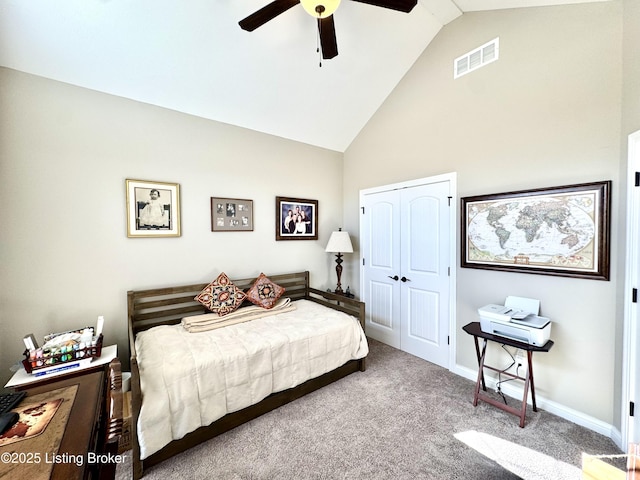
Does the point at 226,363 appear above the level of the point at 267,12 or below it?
below

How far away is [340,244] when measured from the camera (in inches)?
149

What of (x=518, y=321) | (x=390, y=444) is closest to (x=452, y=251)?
(x=518, y=321)

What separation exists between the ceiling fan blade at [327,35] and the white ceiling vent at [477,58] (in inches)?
60.8

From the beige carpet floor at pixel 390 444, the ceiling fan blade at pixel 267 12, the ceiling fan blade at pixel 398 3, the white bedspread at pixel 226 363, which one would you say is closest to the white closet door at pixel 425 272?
the beige carpet floor at pixel 390 444

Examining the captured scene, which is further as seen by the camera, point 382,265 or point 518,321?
point 382,265

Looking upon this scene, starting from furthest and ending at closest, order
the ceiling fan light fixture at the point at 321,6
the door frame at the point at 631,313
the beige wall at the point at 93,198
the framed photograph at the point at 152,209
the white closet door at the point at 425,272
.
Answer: the white closet door at the point at 425,272 → the framed photograph at the point at 152,209 → the beige wall at the point at 93,198 → the door frame at the point at 631,313 → the ceiling fan light fixture at the point at 321,6

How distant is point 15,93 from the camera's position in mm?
2170

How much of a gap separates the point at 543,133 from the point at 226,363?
3.26m

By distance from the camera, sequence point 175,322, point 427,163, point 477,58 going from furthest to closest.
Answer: point 427,163 → point 175,322 → point 477,58

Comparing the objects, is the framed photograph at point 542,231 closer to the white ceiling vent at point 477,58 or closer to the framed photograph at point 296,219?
the white ceiling vent at point 477,58

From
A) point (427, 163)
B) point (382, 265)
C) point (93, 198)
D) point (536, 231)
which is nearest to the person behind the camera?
point (536, 231)

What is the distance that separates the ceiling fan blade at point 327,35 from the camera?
1825 millimetres

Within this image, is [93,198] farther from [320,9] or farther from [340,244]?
[340,244]

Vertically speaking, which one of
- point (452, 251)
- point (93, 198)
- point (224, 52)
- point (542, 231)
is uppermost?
point (224, 52)
